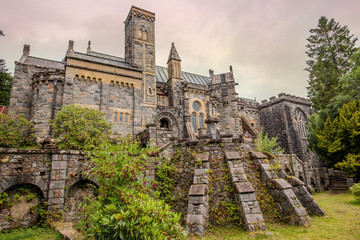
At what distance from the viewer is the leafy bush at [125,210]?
432 centimetres

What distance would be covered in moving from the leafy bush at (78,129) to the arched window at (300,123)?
32.7 meters

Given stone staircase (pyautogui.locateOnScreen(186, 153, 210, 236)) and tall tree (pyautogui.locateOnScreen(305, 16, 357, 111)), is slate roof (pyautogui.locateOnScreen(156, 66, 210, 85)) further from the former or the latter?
stone staircase (pyautogui.locateOnScreen(186, 153, 210, 236))

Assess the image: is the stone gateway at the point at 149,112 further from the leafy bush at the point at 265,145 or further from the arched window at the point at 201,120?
the leafy bush at the point at 265,145

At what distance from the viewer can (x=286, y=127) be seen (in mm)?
34531

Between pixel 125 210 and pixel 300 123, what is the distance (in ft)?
125

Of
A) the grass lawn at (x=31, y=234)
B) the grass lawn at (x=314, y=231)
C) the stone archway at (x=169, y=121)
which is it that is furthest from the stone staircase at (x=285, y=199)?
the stone archway at (x=169, y=121)

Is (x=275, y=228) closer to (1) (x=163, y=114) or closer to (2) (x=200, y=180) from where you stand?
(2) (x=200, y=180)

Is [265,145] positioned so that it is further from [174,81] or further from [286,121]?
[286,121]

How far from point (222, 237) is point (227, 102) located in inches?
965

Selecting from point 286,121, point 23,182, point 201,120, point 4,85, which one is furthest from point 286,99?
point 4,85

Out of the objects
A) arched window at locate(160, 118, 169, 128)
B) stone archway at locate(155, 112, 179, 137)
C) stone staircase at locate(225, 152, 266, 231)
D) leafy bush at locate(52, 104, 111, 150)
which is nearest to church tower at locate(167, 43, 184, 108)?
stone archway at locate(155, 112, 179, 137)

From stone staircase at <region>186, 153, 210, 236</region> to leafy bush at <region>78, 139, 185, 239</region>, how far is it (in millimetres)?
2940

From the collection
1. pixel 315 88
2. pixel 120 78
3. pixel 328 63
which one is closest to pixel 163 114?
pixel 120 78

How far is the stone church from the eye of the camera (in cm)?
1764
